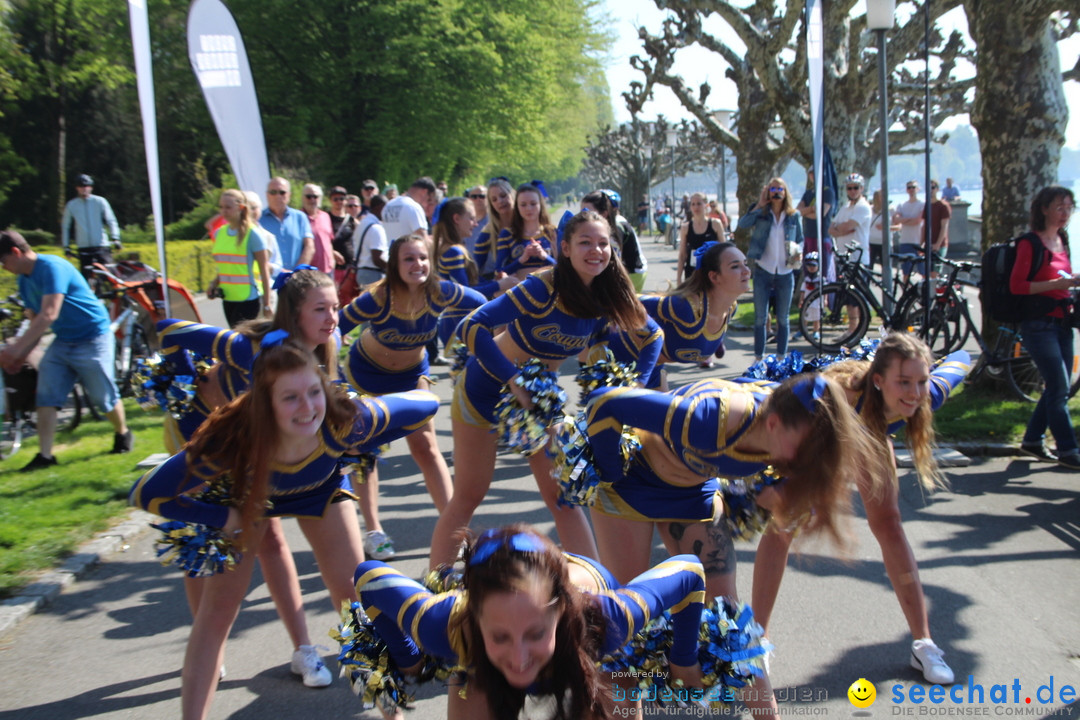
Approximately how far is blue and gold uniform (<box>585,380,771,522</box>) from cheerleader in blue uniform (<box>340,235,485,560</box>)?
1945mm

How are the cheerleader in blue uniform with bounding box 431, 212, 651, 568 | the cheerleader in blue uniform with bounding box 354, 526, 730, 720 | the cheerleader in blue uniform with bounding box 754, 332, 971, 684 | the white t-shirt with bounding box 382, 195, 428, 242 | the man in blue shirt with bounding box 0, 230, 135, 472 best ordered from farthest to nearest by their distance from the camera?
the white t-shirt with bounding box 382, 195, 428, 242 → the man in blue shirt with bounding box 0, 230, 135, 472 → the cheerleader in blue uniform with bounding box 431, 212, 651, 568 → the cheerleader in blue uniform with bounding box 754, 332, 971, 684 → the cheerleader in blue uniform with bounding box 354, 526, 730, 720

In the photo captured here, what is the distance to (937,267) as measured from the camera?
10109 mm

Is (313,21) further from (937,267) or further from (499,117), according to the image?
(937,267)

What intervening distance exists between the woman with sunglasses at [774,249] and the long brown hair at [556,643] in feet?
25.0

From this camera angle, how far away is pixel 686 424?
2.97m

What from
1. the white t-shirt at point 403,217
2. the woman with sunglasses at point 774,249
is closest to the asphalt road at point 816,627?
the woman with sunglasses at point 774,249

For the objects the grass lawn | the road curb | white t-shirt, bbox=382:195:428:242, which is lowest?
the road curb

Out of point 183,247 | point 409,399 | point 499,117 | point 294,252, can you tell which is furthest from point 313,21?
point 409,399

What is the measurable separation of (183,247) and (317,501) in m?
18.3

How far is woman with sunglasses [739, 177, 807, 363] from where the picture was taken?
9.42 m

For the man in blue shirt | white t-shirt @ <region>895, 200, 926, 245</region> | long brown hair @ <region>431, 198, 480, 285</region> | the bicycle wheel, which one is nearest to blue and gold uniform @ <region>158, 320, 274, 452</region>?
the man in blue shirt

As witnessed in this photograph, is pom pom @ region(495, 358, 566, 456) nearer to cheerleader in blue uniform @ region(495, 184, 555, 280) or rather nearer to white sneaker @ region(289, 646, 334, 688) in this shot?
white sneaker @ region(289, 646, 334, 688)

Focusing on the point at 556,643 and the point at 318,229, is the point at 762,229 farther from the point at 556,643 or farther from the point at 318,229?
the point at 556,643

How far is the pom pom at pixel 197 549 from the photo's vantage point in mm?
3096
